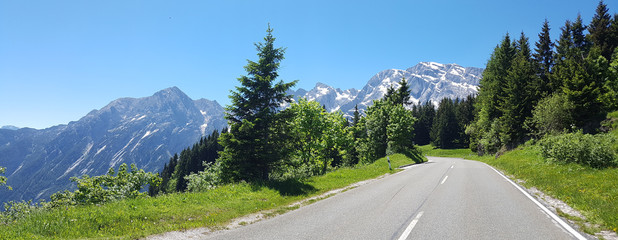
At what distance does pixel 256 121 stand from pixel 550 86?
39683 mm

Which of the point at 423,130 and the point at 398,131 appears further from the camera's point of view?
the point at 423,130

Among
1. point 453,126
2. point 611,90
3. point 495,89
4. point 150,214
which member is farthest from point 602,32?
point 150,214

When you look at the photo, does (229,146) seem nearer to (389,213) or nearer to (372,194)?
(372,194)

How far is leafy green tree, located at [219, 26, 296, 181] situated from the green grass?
6.77ft

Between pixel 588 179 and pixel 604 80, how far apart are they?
102 feet

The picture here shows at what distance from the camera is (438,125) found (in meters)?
92.1

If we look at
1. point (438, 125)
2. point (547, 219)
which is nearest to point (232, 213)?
Result: point (547, 219)

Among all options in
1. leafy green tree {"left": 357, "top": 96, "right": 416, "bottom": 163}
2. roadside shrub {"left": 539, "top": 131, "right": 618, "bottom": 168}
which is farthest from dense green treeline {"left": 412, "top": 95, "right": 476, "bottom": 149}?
roadside shrub {"left": 539, "top": 131, "right": 618, "bottom": 168}

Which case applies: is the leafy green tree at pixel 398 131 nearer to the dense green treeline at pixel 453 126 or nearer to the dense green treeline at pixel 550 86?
the dense green treeline at pixel 550 86

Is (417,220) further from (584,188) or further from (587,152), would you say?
(587,152)

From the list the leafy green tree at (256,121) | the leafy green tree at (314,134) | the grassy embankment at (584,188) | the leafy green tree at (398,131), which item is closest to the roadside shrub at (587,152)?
the grassy embankment at (584,188)

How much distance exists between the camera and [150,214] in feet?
28.2

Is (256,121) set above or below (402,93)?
below

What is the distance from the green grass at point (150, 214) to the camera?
22.7 feet
